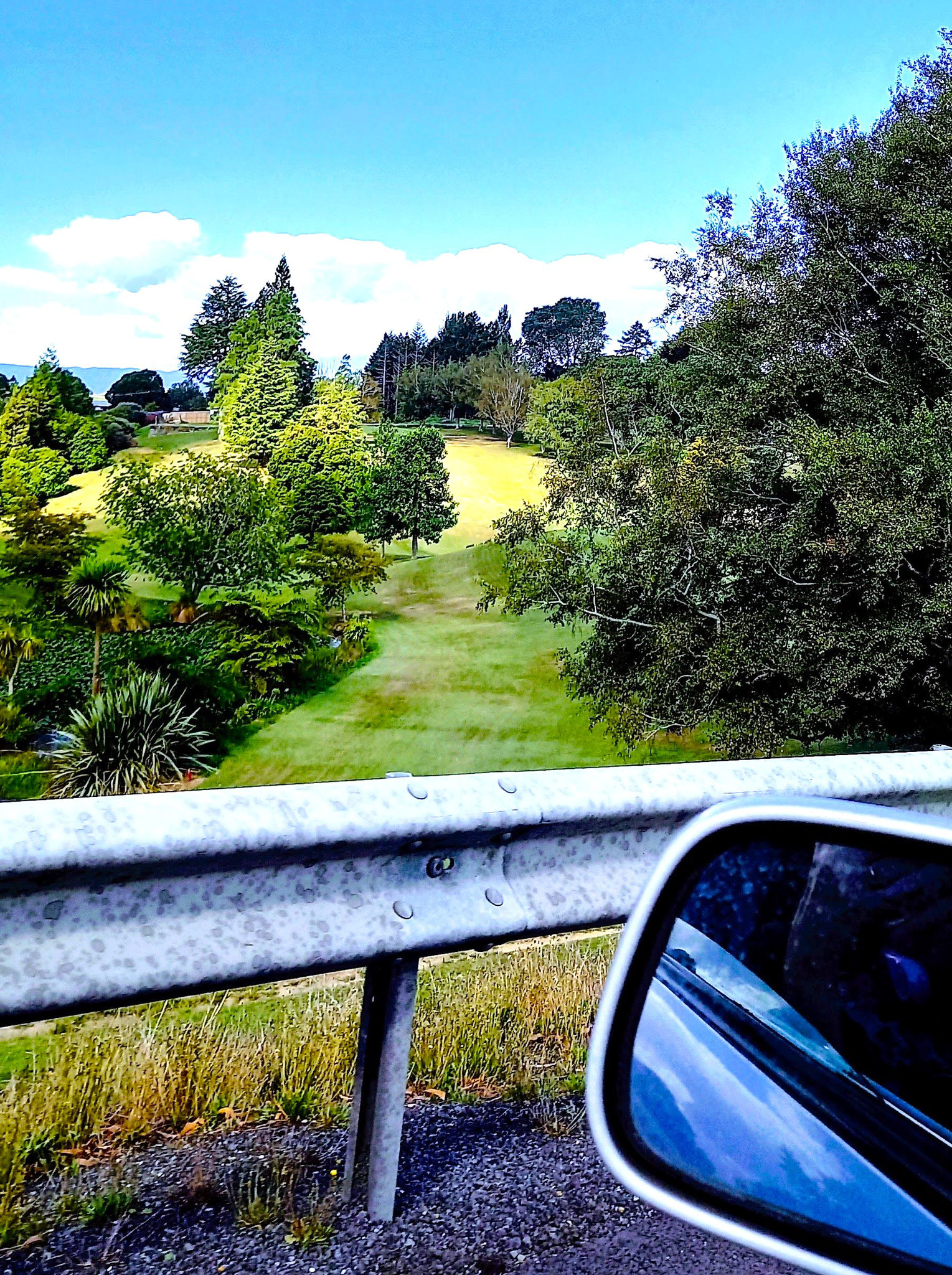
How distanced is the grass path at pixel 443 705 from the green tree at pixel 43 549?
6.28 ft

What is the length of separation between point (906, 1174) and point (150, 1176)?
100cm

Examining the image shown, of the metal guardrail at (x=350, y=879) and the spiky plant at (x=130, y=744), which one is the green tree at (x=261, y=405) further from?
the metal guardrail at (x=350, y=879)

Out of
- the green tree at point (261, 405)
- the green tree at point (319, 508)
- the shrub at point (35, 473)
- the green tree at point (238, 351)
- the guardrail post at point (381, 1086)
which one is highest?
the green tree at point (238, 351)

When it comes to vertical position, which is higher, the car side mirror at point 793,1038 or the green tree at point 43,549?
the car side mirror at point 793,1038

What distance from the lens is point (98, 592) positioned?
8672 mm

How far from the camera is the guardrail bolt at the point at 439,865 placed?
49.1 inches

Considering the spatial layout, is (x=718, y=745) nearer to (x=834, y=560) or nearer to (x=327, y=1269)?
(x=834, y=560)

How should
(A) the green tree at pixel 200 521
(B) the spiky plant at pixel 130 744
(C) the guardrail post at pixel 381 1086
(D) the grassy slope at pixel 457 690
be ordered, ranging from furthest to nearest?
(D) the grassy slope at pixel 457 690 → (A) the green tree at pixel 200 521 → (B) the spiky plant at pixel 130 744 → (C) the guardrail post at pixel 381 1086

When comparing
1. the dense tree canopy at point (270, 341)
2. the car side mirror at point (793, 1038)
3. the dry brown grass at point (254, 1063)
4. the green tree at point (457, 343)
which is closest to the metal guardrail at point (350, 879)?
the dry brown grass at point (254, 1063)

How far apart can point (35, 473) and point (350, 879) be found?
310 inches

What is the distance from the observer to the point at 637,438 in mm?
11414

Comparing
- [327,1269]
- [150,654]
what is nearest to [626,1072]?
[327,1269]

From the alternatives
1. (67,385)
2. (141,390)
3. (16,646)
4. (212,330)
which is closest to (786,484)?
(212,330)

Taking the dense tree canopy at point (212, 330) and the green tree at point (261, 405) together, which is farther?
the dense tree canopy at point (212, 330)
